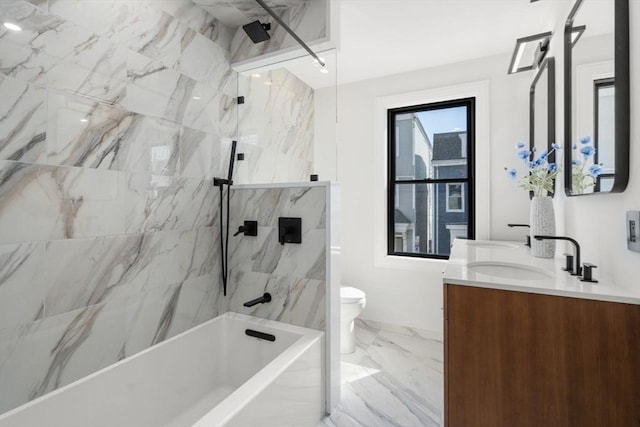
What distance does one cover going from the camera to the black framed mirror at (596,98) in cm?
101

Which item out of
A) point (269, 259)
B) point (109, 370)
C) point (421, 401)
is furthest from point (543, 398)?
point (109, 370)

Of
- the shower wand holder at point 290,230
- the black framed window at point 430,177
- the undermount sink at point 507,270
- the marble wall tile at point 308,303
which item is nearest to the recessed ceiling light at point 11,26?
the shower wand holder at point 290,230

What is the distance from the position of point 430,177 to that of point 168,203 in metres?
2.42

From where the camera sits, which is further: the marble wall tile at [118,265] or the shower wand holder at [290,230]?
the shower wand holder at [290,230]

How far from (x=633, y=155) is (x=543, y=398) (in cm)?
88

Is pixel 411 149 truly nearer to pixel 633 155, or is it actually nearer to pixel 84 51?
pixel 633 155

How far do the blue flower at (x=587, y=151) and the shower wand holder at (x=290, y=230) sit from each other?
4.64ft

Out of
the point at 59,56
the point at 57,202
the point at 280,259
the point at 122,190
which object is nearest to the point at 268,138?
the point at 280,259

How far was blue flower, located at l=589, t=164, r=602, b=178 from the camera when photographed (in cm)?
118

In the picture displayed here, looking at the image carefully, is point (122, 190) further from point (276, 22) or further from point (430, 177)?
point (430, 177)

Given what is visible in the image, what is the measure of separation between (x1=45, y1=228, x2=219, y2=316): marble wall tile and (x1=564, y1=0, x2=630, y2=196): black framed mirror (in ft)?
6.84

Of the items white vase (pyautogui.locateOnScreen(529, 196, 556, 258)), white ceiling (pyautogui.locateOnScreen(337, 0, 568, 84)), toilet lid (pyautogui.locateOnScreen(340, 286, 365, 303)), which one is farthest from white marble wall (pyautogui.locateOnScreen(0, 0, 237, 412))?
white vase (pyautogui.locateOnScreen(529, 196, 556, 258))

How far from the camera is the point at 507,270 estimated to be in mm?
1529

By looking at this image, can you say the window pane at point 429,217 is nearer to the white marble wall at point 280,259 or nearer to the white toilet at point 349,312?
the white toilet at point 349,312
